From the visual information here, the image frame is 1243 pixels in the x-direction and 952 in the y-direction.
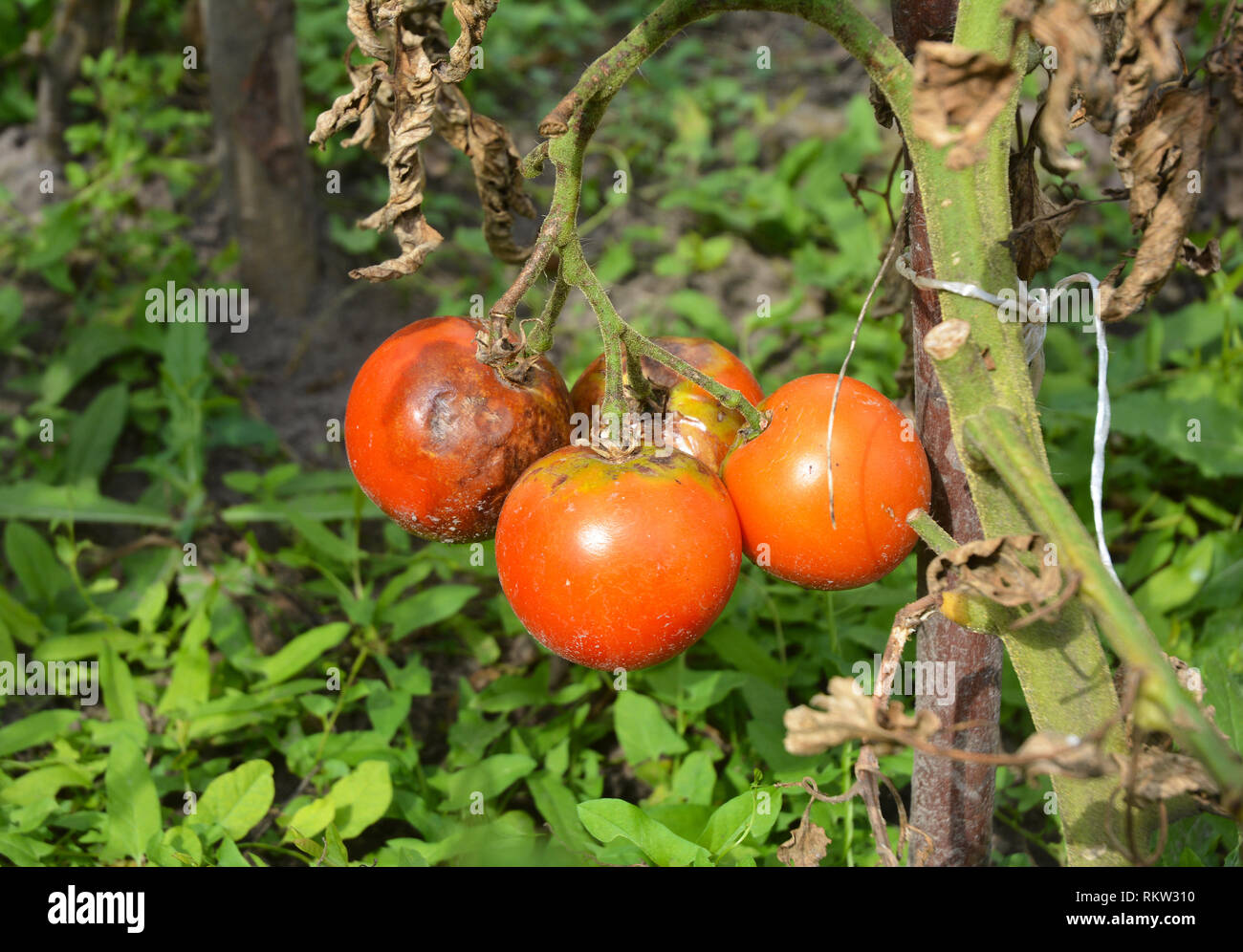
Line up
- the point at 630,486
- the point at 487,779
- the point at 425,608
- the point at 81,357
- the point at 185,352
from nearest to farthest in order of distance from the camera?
the point at 630,486 → the point at 487,779 → the point at 425,608 → the point at 185,352 → the point at 81,357

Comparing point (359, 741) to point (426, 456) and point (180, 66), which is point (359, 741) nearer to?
point (426, 456)

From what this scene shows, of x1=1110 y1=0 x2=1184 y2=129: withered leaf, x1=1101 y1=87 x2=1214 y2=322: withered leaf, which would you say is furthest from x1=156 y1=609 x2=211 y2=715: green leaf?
x1=1110 y1=0 x2=1184 y2=129: withered leaf

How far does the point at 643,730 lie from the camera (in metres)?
2.24

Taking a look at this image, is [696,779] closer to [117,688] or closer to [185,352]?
[117,688]

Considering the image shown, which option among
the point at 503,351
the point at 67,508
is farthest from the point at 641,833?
the point at 67,508

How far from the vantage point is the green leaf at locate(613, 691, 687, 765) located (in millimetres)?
2217

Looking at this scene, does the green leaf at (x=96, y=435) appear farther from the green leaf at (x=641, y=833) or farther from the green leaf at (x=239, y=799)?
the green leaf at (x=641, y=833)

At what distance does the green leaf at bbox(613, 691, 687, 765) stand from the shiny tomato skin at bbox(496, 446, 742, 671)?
0.91 meters

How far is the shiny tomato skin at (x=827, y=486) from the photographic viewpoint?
1334 millimetres

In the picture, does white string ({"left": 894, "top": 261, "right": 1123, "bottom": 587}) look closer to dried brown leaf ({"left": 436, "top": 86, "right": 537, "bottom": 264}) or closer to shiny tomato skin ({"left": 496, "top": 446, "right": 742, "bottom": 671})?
shiny tomato skin ({"left": 496, "top": 446, "right": 742, "bottom": 671})

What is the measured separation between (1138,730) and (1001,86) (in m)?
0.64

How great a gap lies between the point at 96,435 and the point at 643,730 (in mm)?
1999

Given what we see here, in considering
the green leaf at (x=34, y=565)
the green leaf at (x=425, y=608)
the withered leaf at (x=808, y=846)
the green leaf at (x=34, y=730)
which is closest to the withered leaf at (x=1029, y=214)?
the withered leaf at (x=808, y=846)

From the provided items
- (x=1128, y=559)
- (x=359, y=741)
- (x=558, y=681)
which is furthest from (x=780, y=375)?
(x=359, y=741)
